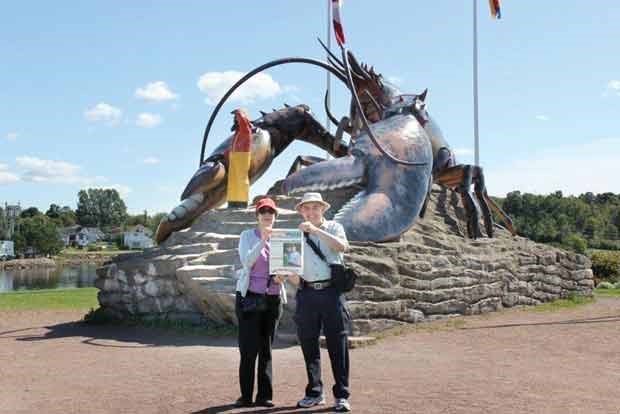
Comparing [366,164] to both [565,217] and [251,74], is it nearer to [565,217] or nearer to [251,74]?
[251,74]

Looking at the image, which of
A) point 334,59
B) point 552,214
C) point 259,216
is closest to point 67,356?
point 259,216

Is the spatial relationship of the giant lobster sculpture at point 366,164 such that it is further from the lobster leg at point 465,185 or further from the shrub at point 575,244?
the shrub at point 575,244

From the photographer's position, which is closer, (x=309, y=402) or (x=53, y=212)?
(x=309, y=402)

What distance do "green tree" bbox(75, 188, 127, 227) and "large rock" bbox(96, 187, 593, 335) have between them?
80.1m

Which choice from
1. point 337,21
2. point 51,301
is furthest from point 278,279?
point 51,301

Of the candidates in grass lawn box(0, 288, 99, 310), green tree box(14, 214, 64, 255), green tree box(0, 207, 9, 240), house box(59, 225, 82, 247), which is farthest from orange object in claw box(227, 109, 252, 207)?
house box(59, 225, 82, 247)

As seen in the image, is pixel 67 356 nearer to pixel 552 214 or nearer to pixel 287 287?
pixel 287 287

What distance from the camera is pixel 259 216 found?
14.2 feet

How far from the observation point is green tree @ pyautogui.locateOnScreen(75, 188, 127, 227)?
3401 inches

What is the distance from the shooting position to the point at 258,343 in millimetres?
4367

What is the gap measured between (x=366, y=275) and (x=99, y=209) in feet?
276

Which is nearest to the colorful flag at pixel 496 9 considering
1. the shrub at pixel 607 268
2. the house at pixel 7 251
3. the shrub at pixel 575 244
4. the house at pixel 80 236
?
the shrub at pixel 607 268

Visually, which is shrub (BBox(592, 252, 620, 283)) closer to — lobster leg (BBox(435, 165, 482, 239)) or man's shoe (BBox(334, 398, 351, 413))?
lobster leg (BBox(435, 165, 482, 239))

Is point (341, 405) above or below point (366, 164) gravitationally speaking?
below
